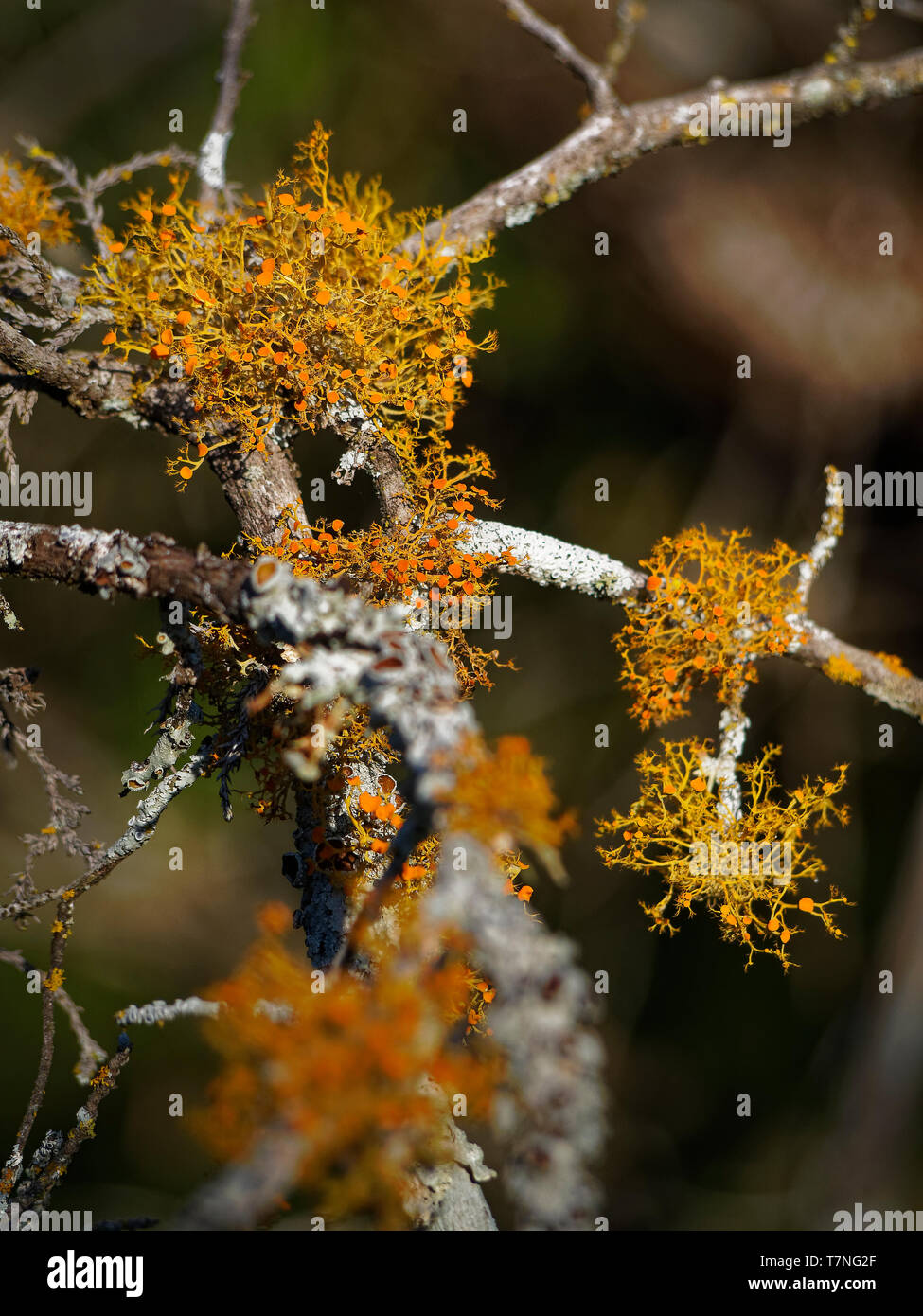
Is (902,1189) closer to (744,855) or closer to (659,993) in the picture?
(659,993)

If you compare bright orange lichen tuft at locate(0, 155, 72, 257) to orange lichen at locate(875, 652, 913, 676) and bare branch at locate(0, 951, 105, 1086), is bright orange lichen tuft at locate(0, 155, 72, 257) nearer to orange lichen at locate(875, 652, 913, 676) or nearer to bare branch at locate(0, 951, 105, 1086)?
bare branch at locate(0, 951, 105, 1086)

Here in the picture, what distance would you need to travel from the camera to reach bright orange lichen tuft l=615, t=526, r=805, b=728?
1408 millimetres

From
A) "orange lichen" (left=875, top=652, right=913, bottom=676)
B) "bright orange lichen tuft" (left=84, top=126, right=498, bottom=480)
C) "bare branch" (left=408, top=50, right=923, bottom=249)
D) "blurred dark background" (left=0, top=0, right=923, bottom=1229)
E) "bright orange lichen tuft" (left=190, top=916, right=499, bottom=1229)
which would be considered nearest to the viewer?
"bright orange lichen tuft" (left=190, top=916, right=499, bottom=1229)

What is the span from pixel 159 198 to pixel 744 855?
2475 mm

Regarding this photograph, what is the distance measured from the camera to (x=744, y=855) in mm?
1355

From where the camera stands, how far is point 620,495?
2.62 meters

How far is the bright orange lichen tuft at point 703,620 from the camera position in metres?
1.41

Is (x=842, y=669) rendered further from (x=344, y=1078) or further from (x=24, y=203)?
(x=24, y=203)

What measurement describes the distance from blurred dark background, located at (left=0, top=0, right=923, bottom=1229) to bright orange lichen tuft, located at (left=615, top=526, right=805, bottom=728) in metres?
1.16

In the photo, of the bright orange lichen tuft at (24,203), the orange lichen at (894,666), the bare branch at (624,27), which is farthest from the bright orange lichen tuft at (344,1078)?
the bare branch at (624,27)

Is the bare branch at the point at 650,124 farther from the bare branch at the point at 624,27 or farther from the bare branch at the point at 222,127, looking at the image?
the bare branch at the point at 222,127

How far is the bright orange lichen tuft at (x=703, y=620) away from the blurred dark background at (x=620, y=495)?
3.80ft

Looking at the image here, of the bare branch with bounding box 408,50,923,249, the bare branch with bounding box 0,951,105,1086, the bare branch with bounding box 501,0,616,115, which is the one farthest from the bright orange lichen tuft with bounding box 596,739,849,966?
the bare branch with bounding box 501,0,616,115

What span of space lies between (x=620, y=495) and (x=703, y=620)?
4.26 ft
